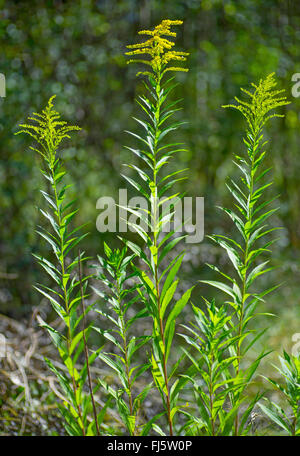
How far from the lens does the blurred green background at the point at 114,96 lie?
7.18 ft

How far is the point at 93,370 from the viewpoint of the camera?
66.1 inches

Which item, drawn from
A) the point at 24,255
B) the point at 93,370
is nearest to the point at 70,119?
the point at 24,255

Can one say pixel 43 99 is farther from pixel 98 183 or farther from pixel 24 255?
pixel 24 255

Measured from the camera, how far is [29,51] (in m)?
2.21

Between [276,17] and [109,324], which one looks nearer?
[109,324]

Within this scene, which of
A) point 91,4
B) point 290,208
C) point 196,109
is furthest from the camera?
point 290,208

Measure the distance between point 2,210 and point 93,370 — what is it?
903 millimetres

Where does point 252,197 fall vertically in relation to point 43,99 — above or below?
below

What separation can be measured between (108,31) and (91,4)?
0.13 meters

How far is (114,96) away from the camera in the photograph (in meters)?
2.36

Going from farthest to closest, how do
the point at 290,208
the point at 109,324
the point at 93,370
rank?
the point at 290,208 < the point at 109,324 < the point at 93,370

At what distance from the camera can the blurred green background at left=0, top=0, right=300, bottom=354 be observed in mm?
2188
